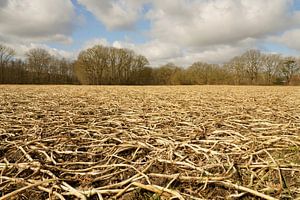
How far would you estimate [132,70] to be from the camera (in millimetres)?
55875

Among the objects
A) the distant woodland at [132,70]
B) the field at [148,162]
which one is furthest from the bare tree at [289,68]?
the field at [148,162]

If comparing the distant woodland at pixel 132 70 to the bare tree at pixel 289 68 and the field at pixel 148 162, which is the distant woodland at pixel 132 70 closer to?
the bare tree at pixel 289 68

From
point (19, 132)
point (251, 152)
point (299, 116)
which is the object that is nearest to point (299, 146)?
point (251, 152)

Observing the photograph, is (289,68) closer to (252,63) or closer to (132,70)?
(252,63)

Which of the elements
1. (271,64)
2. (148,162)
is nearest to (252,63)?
(271,64)

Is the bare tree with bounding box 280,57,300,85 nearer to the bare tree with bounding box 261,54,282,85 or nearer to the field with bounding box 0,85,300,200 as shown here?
the bare tree with bounding box 261,54,282,85

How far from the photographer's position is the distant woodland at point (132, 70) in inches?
1941

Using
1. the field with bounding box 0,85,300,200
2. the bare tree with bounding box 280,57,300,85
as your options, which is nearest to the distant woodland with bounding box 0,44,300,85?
the bare tree with bounding box 280,57,300,85

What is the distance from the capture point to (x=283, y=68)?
49875 mm

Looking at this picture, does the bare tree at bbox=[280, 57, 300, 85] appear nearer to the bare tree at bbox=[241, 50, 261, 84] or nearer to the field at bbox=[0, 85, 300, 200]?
the bare tree at bbox=[241, 50, 261, 84]

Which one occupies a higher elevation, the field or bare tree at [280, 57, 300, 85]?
bare tree at [280, 57, 300, 85]

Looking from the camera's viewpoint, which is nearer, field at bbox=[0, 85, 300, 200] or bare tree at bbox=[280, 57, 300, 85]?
field at bbox=[0, 85, 300, 200]

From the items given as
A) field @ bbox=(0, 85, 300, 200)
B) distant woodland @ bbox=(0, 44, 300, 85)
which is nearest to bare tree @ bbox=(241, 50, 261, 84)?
distant woodland @ bbox=(0, 44, 300, 85)

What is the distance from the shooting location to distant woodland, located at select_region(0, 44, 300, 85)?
4931cm
